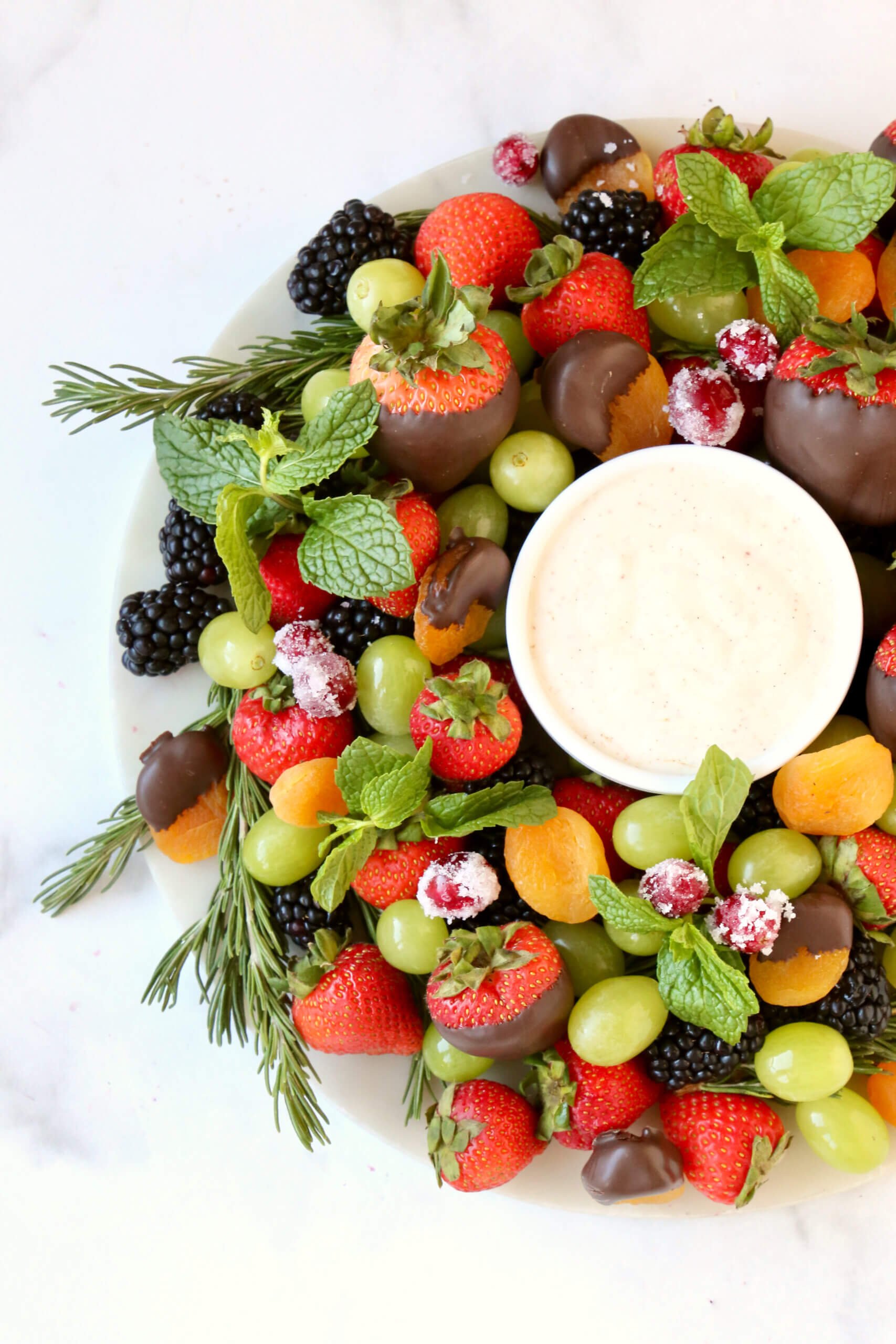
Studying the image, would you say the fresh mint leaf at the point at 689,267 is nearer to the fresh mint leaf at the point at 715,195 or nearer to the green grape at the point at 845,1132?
the fresh mint leaf at the point at 715,195

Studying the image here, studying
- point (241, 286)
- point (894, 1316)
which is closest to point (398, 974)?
point (894, 1316)

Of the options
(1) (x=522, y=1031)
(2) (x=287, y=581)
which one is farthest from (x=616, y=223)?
(1) (x=522, y=1031)

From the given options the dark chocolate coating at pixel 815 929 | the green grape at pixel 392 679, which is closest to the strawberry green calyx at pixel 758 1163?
the dark chocolate coating at pixel 815 929

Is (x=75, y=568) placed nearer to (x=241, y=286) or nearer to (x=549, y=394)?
(x=241, y=286)

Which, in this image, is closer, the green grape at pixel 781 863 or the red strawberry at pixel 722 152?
the green grape at pixel 781 863

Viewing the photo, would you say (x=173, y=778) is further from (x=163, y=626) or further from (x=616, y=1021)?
(x=616, y=1021)

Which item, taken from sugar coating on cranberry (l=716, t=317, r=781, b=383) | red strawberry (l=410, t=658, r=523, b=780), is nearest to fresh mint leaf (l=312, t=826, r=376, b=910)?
red strawberry (l=410, t=658, r=523, b=780)

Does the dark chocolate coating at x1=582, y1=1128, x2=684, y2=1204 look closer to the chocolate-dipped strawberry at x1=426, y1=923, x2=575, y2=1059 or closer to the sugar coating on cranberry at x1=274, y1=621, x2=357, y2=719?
the chocolate-dipped strawberry at x1=426, y1=923, x2=575, y2=1059
